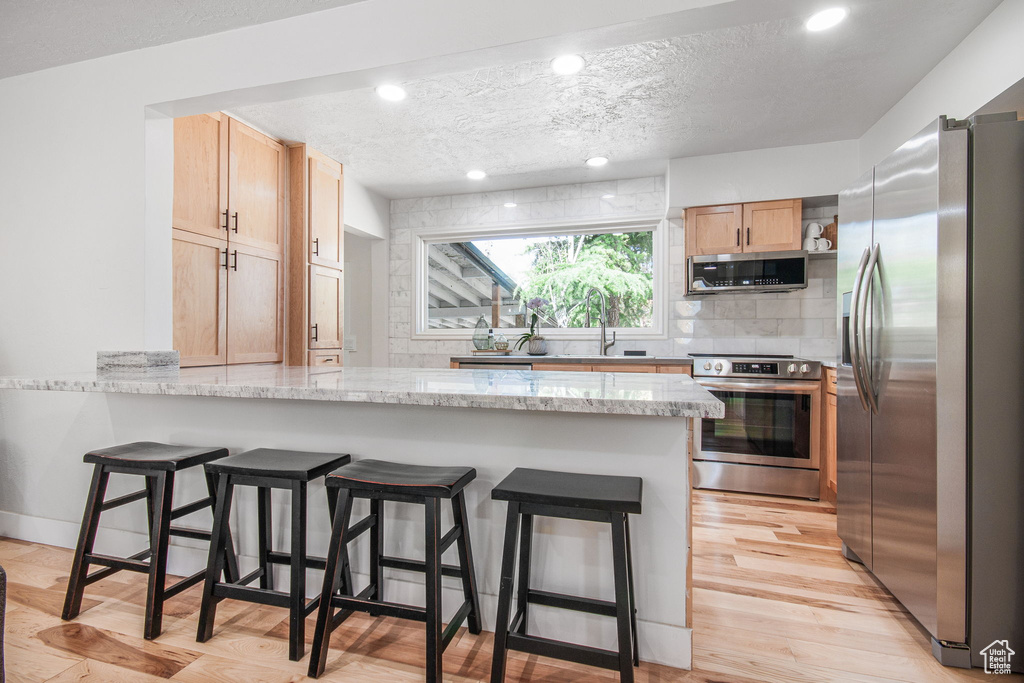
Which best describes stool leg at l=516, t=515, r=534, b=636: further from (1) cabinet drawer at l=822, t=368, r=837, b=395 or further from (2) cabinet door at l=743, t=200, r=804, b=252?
(2) cabinet door at l=743, t=200, r=804, b=252

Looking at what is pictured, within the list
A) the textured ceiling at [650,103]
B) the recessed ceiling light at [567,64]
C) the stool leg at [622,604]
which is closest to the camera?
the stool leg at [622,604]

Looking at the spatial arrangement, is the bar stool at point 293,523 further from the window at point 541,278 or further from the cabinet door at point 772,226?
the cabinet door at point 772,226

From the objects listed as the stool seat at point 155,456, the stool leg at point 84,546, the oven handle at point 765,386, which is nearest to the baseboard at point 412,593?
the stool leg at point 84,546

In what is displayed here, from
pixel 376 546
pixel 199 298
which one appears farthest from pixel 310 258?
pixel 376 546

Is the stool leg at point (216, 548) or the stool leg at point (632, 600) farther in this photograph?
the stool leg at point (216, 548)

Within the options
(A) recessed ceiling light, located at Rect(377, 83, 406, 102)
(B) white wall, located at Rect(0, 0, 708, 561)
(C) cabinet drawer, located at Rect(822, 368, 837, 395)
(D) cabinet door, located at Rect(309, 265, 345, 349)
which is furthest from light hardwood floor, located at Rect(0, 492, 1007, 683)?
(A) recessed ceiling light, located at Rect(377, 83, 406, 102)

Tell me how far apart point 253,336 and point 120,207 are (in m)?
1.15

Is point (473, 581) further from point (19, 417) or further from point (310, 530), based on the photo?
point (19, 417)

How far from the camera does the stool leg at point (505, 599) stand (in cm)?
136

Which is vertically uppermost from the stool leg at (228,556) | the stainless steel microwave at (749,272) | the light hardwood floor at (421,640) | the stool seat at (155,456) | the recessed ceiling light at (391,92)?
the recessed ceiling light at (391,92)

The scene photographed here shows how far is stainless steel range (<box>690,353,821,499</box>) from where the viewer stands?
335cm

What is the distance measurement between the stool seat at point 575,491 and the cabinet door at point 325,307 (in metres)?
2.62

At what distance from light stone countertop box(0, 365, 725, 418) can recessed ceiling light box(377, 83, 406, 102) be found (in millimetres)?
1589

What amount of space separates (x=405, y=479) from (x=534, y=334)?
10.1ft
